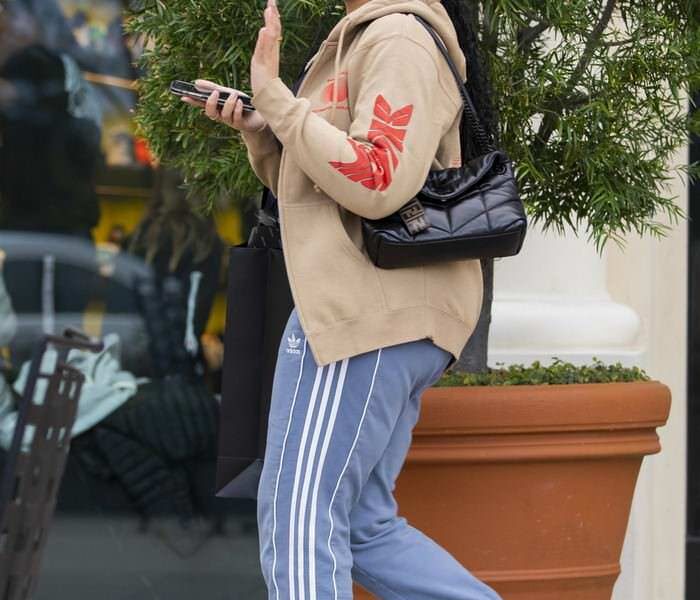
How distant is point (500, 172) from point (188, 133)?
101 cm

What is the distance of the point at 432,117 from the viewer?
2660mm

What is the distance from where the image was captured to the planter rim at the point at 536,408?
3.32m

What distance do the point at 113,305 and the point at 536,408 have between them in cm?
259

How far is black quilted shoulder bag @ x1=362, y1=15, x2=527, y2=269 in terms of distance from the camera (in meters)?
2.63

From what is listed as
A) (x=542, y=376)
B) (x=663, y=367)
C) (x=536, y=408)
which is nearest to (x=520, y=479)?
(x=536, y=408)

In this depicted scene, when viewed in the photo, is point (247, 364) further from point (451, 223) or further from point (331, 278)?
point (451, 223)

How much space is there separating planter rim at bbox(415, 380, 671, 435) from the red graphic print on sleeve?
896 mm

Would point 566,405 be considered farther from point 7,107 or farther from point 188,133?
point 7,107

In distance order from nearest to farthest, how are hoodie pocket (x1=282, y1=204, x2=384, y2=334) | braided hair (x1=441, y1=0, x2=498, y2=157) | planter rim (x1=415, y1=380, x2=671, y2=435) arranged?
hoodie pocket (x1=282, y1=204, x2=384, y2=334) < braided hair (x1=441, y1=0, x2=498, y2=157) < planter rim (x1=415, y1=380, x2=671, y2=435)

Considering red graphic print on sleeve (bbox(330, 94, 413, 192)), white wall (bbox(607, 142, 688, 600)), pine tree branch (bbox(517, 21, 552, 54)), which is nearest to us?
red graphic print on sleeve (bbox(330, 94, 413, 192))

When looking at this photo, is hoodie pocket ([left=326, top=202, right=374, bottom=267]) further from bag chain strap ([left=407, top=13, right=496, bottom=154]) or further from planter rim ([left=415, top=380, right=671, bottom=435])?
planter rim ([left=415, top=380, right=671, bottom=435])

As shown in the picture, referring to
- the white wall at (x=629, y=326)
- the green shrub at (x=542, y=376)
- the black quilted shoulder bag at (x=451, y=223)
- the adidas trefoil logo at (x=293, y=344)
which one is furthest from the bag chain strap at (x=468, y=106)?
the white wall at (x=629, y=326)

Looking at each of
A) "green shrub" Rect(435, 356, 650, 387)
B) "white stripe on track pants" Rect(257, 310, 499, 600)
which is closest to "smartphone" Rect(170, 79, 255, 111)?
"white stripe on track pants" Rect(257, 310, 499, 600)

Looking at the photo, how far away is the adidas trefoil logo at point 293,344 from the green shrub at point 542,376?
35.8 inches
